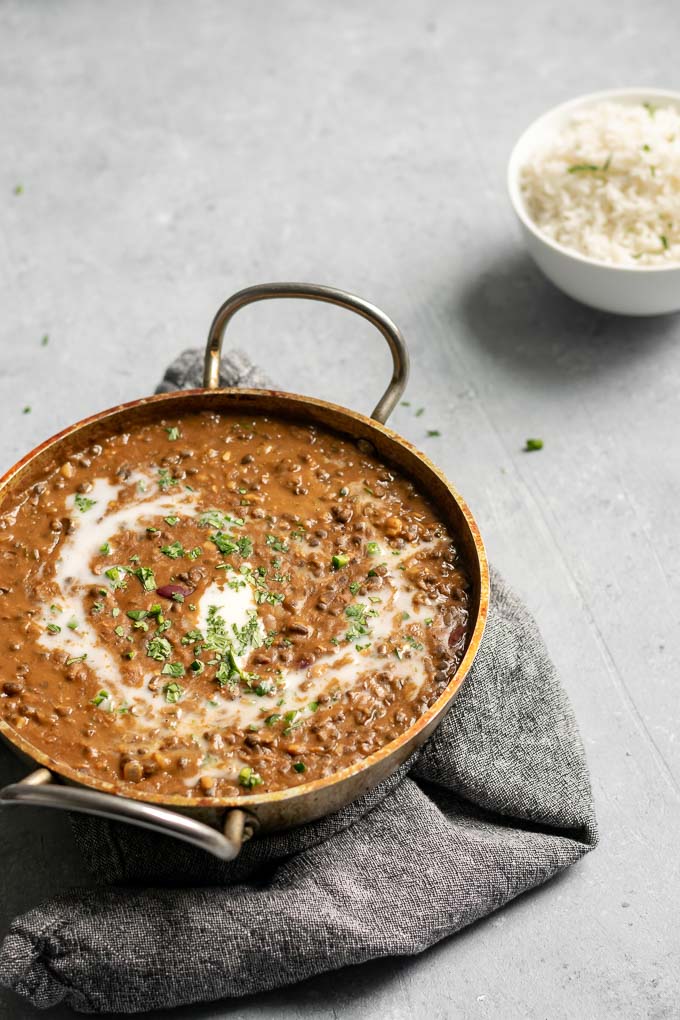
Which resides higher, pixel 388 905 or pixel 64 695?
pixel 64 695

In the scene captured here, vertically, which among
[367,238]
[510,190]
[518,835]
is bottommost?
[518,835]

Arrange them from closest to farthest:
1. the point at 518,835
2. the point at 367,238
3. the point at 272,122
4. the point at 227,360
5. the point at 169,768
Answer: the point at 169,768, the point at 518,835, the point at 227,360, the point at 367,238, the point at 272,122

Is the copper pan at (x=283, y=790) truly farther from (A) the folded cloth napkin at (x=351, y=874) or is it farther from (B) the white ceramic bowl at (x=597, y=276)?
(B) the white ceramic bowl at (x=597, y=276)

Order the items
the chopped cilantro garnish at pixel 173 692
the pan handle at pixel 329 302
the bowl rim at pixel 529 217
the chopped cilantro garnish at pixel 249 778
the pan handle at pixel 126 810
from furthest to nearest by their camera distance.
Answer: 1. the bowl rim at pixel 529 217
2. the pan handle at pixel 329 302
3. the chopped cilantro garnish at pixel 173 692
4. the chopped cilantro garnish at pixel 249 778
5. the pan handle at pixel 126 810

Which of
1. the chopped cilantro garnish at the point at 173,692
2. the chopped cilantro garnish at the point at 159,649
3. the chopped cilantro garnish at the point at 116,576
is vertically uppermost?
the chopped cilantro garnish at the point at 116,576

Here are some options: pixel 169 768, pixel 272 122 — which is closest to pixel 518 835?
pixel 169 768

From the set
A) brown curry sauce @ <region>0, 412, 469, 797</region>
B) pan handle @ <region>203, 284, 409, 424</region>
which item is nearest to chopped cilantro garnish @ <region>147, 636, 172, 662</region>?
brown curry sauce @ <region>0, 412, 469, 797</region>

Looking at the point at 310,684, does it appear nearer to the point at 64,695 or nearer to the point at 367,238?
the point at 64,695

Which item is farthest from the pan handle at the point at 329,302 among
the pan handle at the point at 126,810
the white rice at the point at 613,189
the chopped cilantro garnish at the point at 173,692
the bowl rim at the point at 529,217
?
the pan handle at the point at 126,810
